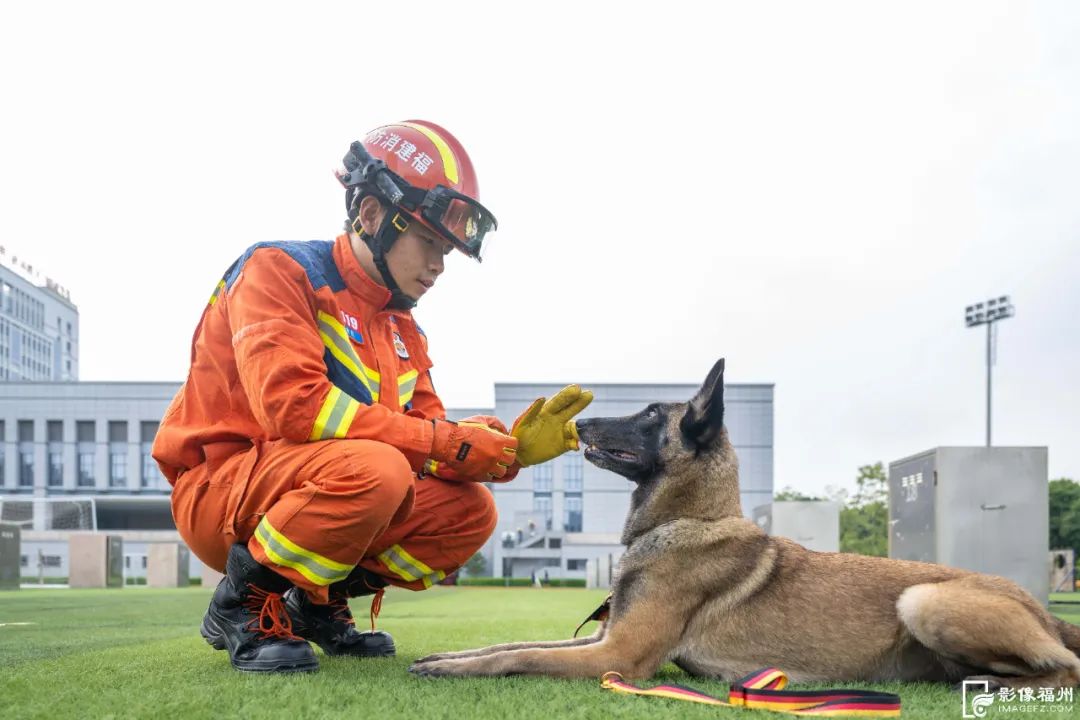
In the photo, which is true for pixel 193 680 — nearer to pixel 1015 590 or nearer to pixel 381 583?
pixel 381 583

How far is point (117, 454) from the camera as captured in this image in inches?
2515

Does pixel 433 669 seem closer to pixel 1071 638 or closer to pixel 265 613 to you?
pixel 265 613

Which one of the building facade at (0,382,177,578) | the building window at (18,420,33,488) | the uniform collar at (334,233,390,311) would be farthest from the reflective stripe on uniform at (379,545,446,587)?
the building window at (18,420,33,488)

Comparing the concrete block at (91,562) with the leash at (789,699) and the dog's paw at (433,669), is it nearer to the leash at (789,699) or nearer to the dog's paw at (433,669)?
the dog's paw at (433,669)

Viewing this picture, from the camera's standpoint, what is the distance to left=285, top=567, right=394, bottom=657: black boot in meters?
4.06

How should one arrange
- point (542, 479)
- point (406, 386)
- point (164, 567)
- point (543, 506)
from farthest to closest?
point (542, 479)
point (543, 506)
point (164, 567)
point (406, 386)

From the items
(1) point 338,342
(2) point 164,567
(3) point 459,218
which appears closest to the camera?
(1) point 338,342

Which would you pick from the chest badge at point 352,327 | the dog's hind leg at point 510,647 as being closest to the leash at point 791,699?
the dog's hind leg at point 510,647

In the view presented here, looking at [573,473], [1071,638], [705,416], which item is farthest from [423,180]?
[573,473]

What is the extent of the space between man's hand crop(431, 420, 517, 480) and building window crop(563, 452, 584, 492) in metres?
55.5

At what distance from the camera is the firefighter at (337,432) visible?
10.7ft

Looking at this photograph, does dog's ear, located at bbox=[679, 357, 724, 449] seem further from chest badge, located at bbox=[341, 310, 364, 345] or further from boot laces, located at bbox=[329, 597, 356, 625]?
boot laces, located at bbox=[329, 597, 356, 625]

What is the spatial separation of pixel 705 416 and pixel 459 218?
1384mm

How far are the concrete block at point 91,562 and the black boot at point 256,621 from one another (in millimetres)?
22879
